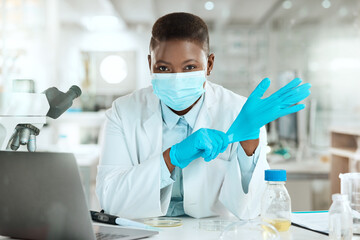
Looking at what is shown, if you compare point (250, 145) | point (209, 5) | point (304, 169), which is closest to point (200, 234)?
point (250, 145)

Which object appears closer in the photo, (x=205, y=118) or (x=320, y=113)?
(x=205, y=118)

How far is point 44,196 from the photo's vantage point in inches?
34.8

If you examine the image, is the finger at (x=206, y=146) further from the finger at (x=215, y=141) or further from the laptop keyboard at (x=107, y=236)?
the laptop keyboard at (x=107, y=236)

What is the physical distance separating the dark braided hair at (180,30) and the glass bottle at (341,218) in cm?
68

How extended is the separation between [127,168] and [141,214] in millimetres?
166

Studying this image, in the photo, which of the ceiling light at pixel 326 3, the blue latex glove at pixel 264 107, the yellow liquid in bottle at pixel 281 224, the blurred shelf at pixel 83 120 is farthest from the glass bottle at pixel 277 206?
the ceiling light at pixel 326 3

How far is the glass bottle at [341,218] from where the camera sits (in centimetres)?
102

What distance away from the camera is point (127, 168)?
4.69 ft

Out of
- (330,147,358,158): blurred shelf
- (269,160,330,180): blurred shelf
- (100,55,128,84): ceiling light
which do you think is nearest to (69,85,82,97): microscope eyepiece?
(269,160,330,180): blurred shelf

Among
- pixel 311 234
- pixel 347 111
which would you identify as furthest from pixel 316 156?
pixel 311 234

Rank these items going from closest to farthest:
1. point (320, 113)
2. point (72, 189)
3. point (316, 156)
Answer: point (72, 189) → point (316, 156) → point (320, 113)

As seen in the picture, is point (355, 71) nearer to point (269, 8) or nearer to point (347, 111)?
point (347, 111)

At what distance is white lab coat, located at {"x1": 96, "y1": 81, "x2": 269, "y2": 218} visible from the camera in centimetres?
136

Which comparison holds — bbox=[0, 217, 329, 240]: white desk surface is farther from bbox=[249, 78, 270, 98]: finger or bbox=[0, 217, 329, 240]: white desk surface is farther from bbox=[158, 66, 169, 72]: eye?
bbox=[158, 66, 169, 72]: eye
